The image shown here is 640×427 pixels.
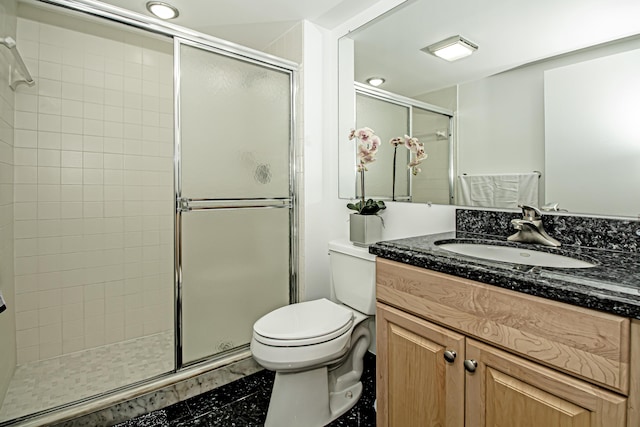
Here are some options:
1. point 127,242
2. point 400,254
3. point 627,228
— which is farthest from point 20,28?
point 627,228

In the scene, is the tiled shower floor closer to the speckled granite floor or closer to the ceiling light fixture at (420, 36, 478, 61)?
the speckled granite floor

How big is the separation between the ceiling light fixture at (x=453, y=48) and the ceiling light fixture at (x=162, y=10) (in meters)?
1.43

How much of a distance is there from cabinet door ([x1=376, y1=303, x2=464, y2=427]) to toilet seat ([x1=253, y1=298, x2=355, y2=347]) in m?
0.30

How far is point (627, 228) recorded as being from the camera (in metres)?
1.07

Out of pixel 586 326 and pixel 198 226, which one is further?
pixel 198 226

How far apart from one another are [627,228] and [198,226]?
1.74m

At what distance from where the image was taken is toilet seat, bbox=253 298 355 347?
139 centimetres

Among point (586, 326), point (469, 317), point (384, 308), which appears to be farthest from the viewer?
point (384, 308)

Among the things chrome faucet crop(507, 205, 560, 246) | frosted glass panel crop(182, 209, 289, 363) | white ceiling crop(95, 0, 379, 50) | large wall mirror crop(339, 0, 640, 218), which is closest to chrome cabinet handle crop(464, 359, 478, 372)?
chrome faucet crop(507, 205, 560, 246)

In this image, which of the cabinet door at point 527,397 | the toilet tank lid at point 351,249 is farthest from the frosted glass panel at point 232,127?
the cabinet door at point 527,397

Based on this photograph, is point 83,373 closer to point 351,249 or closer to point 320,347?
point 320,347

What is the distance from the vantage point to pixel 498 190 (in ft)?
4.65

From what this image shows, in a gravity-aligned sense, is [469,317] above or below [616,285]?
below

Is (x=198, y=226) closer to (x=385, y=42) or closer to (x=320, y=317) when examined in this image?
(x=320, y=317)
